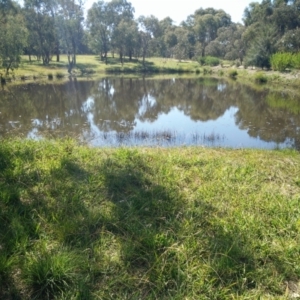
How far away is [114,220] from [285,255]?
2027 mm

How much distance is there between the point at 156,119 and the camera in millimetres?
16172

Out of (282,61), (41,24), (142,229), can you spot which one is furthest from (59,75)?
(142,229)

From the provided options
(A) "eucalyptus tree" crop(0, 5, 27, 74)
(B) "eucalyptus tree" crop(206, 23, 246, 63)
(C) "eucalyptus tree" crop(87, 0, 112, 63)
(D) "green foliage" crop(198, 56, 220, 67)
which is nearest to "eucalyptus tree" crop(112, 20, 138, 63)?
(C) "eucalyptus tree" crop(87, 0, 112, 63)

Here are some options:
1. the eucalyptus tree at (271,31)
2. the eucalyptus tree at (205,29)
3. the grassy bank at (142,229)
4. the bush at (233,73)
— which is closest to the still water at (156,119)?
the grassy bank at (142,229)

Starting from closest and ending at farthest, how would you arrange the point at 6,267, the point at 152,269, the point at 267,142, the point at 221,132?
the point at 6,267 → the point at 152,269 → the point at 267,142 → the point at 221,132

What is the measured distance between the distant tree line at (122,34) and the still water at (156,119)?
17045 mm

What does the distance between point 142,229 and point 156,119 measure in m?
13.1

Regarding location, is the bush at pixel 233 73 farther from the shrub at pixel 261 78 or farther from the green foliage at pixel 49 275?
the green foliage at pixel 49 275

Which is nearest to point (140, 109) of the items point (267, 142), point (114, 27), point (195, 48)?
point (267, 142)

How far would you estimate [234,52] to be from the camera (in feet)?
198

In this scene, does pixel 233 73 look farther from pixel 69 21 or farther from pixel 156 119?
pixel 156 119

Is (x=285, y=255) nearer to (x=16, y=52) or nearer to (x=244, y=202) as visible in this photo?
(x=244, y=202)

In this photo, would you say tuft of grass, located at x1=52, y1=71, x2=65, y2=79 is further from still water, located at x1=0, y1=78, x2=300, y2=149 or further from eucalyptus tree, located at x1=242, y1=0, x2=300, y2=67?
eucalyptus tree, located at x1=242, y1=0, x2=300, y2=67

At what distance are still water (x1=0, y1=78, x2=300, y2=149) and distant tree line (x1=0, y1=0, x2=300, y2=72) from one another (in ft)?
55.9
